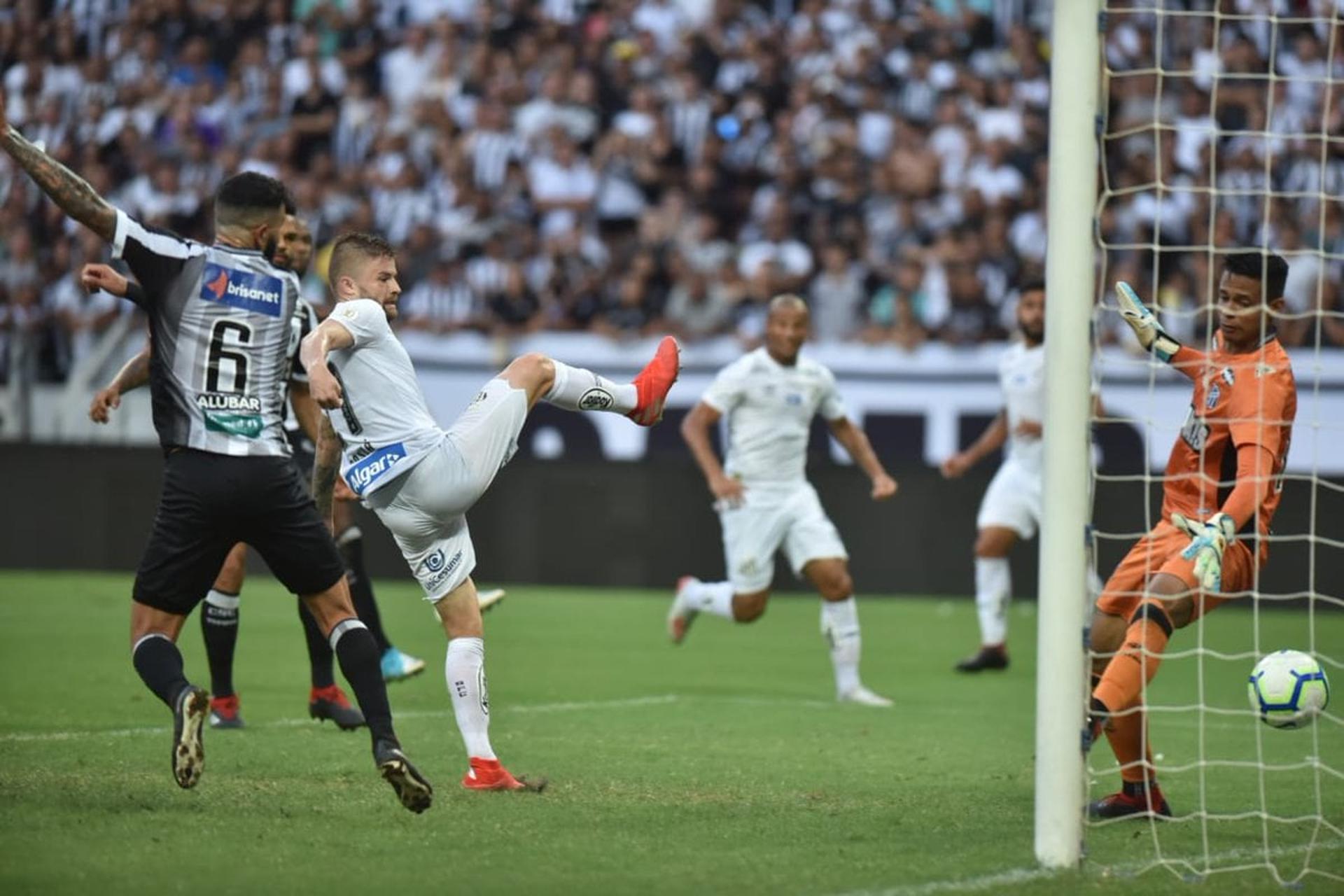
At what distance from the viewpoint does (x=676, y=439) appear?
18031 millimetres

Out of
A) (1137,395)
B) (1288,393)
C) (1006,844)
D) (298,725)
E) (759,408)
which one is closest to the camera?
(1006,844)

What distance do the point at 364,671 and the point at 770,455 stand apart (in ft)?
17.0

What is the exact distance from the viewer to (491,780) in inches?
273

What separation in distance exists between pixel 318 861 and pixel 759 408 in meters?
6.28

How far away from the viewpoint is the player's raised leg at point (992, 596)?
12.5 metres

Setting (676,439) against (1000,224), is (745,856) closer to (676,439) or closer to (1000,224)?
(676,439)

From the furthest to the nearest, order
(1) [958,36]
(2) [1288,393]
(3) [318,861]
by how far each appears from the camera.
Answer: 1. (1) [958,36]
2. (2) [1288,393]
3. (3) [318,861]

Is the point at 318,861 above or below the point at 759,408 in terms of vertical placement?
below

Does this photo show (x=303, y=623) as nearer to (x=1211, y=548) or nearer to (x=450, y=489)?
(x=450, y=489)

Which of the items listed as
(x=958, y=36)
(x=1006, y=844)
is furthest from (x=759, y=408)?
(x=958, y=36)

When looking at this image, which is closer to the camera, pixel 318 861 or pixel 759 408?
pixel 318 861

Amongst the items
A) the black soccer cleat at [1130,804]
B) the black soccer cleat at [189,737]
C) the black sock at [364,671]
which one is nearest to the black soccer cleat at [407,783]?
the black sock at [364,671]

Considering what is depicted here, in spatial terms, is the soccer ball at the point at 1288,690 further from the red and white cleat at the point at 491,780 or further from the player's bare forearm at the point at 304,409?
the player's bare forearm at the point at 304,409

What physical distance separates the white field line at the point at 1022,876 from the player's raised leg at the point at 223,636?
14.3ft
